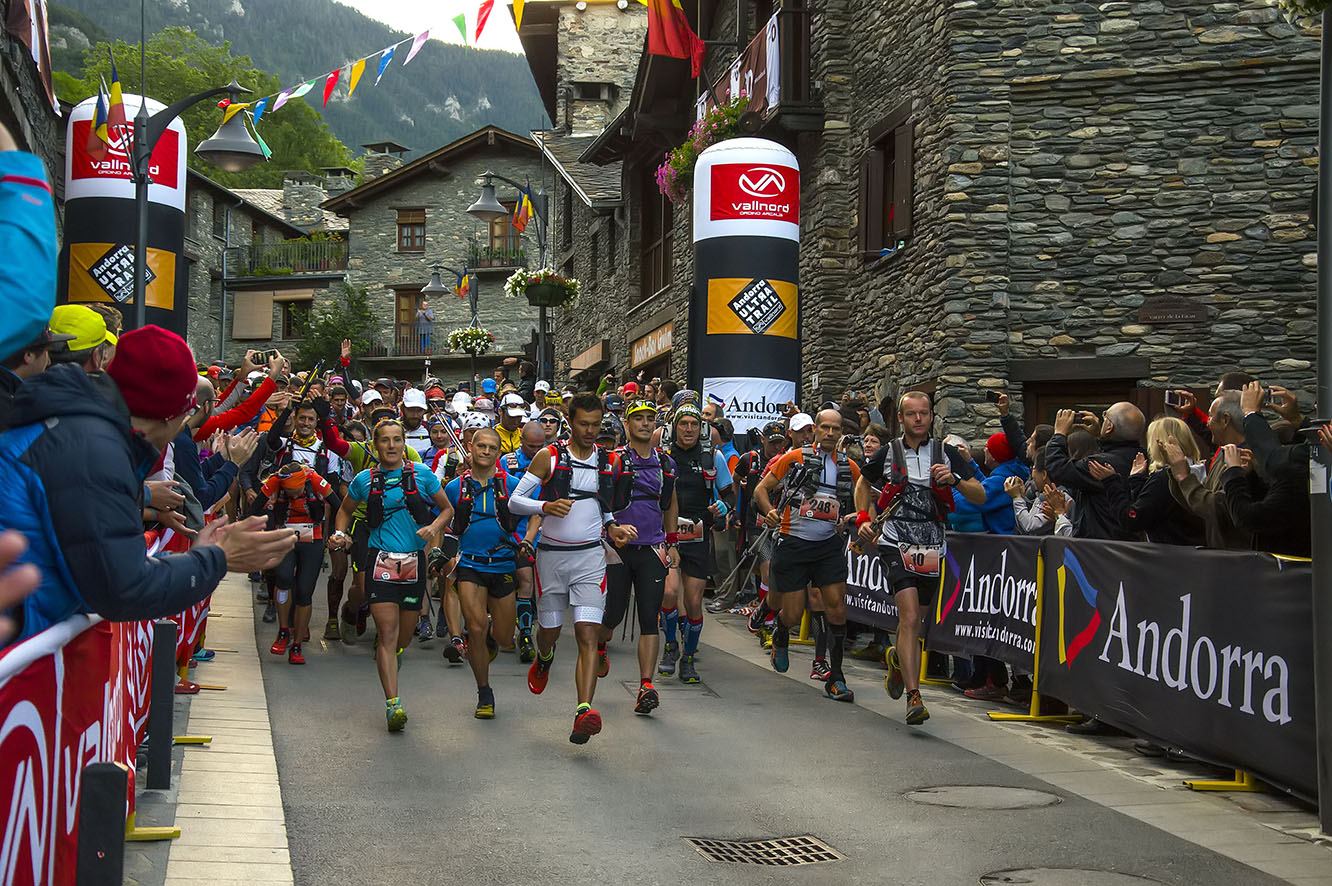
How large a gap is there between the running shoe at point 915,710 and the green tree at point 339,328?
49.5 m

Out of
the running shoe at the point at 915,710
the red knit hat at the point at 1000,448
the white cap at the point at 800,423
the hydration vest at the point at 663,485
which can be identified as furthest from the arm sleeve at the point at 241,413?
the white cap at the point at 800,423

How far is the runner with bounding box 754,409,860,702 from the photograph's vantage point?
11.2 metres

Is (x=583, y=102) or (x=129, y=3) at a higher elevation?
(x=129, y=3)

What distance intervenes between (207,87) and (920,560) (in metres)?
82.4

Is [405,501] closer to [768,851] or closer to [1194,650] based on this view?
[768,851]

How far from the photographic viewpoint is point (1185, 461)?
8430mm

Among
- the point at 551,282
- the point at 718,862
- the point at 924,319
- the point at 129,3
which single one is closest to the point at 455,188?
the point at 551,282

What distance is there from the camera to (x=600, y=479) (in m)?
9.46

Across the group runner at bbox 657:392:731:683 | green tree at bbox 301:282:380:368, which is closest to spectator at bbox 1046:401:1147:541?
runner at bbox 657:392:731:683

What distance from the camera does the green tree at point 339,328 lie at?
57812 millimetres

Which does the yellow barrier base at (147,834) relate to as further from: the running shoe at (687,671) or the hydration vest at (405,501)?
the running shoe at (687,671)

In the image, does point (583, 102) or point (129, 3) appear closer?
point (583, 102)

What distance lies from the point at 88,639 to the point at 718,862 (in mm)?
3277

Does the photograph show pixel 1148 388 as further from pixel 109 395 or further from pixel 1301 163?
pixel 109 395
